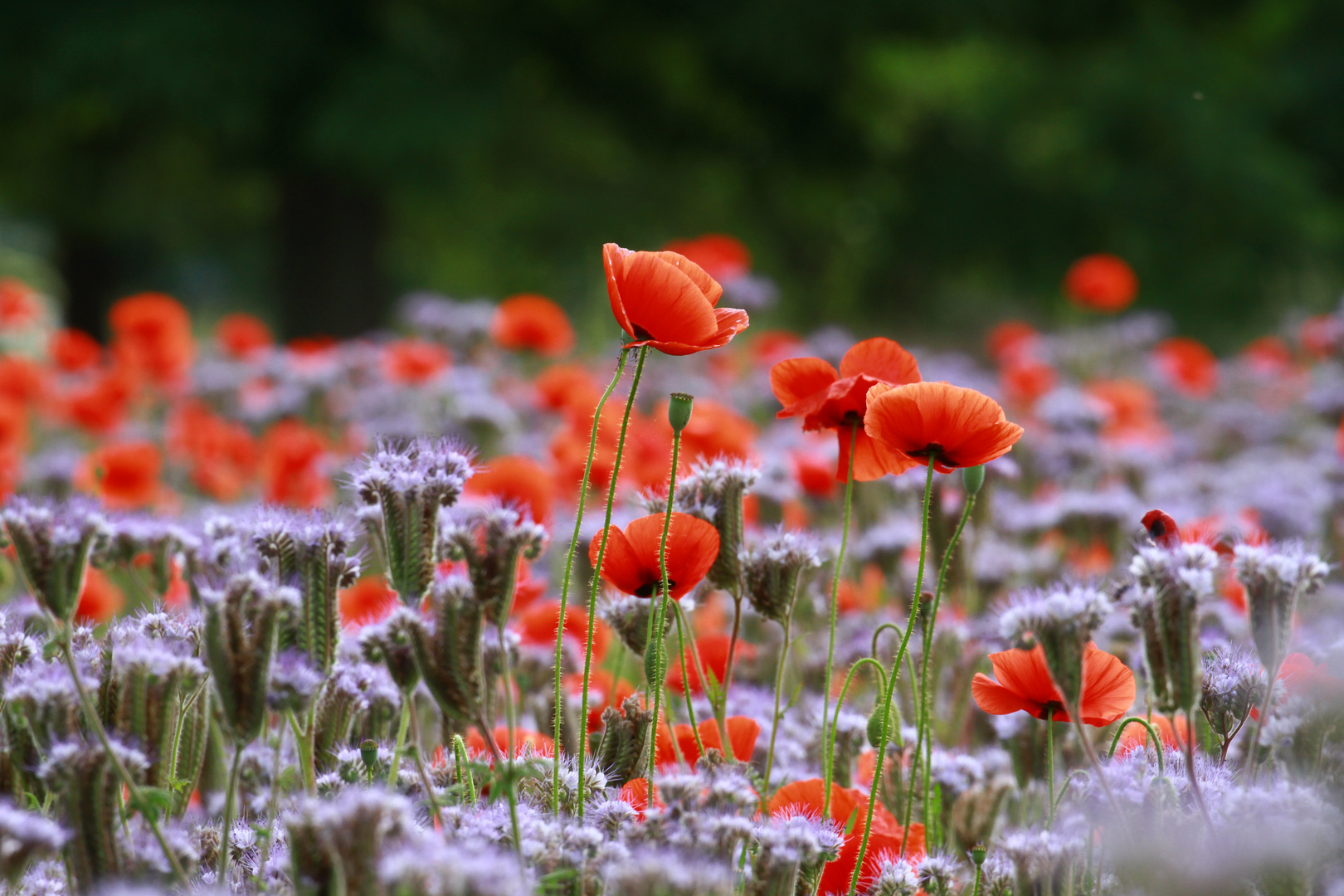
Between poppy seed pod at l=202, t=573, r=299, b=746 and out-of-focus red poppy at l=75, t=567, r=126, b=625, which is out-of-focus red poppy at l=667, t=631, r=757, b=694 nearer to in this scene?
poppy seed pod at l=202, t=573, r=299, b=746

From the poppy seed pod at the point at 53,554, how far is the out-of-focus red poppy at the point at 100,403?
3.59 metres

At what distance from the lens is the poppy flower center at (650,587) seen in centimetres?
165

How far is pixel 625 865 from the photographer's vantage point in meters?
1.11

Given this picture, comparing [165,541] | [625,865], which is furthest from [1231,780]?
[165,541]

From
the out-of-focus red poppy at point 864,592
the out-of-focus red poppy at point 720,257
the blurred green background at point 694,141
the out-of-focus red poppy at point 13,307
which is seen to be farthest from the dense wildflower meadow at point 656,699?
the blurred green background at point 694,141

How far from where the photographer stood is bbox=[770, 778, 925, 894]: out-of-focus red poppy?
1.63 metres

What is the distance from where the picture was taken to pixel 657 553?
1.60 m

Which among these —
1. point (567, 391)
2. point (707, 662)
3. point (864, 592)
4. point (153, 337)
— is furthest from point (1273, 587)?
point (153, 337)

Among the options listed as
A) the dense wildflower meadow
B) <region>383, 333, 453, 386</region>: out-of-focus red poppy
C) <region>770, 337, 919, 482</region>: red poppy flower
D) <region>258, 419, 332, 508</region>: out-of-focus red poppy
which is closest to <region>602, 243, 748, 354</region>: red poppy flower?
the dense wildflower meadow

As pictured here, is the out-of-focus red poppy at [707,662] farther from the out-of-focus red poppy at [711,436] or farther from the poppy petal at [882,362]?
the poppy petal at [882,362]

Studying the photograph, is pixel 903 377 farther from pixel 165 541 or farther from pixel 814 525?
pixel 814 525

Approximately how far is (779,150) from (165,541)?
1158 centimetres

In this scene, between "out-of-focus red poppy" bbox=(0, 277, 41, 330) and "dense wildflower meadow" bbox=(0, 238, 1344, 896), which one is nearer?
"dense wildflower meadow" bbox=(0, 238, 1344, 896)

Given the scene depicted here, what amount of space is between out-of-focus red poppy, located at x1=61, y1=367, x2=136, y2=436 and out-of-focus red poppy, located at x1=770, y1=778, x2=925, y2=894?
3785mm
